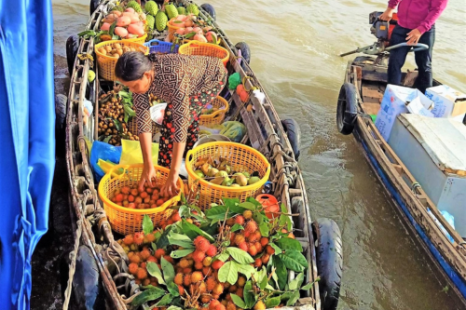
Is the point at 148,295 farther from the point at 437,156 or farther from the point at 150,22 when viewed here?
the point at 150,22

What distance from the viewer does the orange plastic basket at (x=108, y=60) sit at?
450 cm

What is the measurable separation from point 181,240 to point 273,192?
106 cm

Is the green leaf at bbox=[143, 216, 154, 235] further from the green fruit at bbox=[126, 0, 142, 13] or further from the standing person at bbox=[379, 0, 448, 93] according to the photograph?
the green fruit at bbox=[126, 0, 142, 13]

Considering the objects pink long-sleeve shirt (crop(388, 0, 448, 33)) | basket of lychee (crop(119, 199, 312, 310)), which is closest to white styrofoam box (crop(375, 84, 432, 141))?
pink long-sleeve shirt (crop(388, 0, 448, 33))

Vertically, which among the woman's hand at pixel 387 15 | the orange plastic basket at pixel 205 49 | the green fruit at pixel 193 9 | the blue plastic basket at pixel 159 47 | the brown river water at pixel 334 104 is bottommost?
the brown river water at pixel 334 104

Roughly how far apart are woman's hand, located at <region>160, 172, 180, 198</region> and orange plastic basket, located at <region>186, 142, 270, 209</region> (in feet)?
0.50

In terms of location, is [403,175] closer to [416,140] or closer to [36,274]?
[416,140]

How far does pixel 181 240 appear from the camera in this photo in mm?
2254

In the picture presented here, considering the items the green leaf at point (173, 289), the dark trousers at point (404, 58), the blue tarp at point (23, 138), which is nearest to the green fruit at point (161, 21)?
the dark trousers at point (404, 58)

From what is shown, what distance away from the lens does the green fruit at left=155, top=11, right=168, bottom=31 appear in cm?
598

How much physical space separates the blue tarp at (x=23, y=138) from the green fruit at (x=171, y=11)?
501 centimetres

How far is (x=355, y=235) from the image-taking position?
14.1ft

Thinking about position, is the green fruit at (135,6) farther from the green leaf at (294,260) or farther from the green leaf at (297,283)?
the green leaf at (297,283)

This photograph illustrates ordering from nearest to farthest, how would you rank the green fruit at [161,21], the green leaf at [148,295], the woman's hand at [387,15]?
the green leaf at [148,295] → the woman's hand at [387,15] → the green fruit at [161,21]
